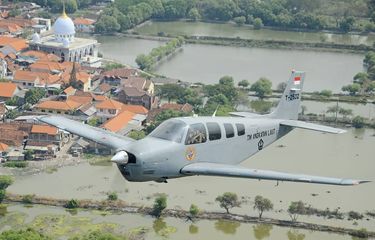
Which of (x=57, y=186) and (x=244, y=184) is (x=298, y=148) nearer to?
→ (x=244, y=184)

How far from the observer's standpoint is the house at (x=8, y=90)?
79.1 ft

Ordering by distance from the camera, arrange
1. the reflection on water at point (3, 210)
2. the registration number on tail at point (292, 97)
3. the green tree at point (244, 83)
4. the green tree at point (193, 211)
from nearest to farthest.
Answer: the registration number on tail at point (292, 97) < the green tree at point (193, 211) < the reflection on water at point (3, 210) < the green tree at point (244, 83)

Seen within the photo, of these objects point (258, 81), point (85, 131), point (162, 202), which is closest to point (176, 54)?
point (258, 81)

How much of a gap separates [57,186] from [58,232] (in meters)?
2.69

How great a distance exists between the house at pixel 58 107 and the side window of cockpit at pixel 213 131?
41.2 ft

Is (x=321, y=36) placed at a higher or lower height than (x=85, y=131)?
lower

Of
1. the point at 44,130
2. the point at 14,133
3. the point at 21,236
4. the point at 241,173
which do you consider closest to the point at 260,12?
the point at 44,130

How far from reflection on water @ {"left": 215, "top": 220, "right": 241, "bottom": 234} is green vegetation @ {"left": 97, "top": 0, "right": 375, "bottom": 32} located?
21539 mm

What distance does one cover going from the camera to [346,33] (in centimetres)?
3850

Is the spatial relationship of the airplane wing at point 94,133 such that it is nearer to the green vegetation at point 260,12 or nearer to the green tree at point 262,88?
the green tree at point 262,88

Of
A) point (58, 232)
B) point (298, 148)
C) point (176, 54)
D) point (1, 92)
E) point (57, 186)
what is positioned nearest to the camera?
point (58, 232)

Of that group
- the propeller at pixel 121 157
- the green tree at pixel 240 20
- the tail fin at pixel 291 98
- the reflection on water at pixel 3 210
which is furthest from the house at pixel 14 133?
the green tree at pixel 240 20

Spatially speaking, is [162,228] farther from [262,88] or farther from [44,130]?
[262,88]

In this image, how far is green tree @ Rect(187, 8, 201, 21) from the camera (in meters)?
40.2
